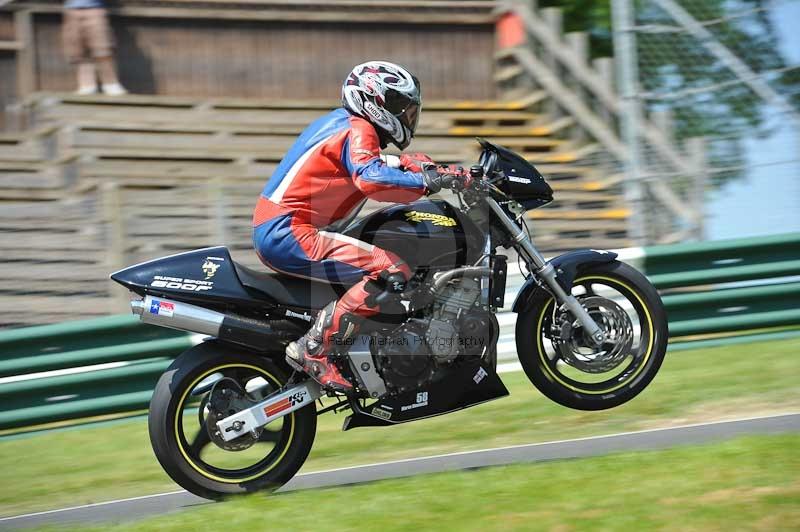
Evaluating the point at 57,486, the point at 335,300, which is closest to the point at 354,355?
the point at 335,300

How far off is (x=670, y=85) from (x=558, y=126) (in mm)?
4896

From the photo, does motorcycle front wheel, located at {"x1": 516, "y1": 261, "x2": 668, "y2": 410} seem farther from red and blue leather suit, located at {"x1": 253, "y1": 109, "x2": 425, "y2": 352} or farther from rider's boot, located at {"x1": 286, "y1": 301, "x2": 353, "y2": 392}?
rider's boot, located at {"x1": 286, "y1": 301, "x2": 353, "y2": 392}

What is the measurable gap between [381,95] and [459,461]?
198 cm

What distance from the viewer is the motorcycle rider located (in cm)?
584

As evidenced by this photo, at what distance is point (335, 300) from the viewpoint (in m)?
5.95

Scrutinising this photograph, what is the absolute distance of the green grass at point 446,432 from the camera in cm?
687

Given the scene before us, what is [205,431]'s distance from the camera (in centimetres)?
586

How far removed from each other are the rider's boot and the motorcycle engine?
0.78 feet

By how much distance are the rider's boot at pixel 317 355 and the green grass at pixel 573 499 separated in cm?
54

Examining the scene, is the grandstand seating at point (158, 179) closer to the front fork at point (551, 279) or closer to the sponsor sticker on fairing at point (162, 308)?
the front fork at point (551, 279)

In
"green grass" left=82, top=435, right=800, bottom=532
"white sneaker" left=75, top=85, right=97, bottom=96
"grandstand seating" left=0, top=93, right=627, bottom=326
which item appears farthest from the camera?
"white sneaker" left=75, top=85, right=97, bottom=96

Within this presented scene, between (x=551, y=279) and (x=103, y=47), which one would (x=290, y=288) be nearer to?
(x=551, y=279)

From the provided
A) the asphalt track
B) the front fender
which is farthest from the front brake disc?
the asphalt track

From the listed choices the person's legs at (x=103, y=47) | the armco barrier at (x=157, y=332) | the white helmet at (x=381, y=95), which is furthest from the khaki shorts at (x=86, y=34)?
the white helmet at (x=381, y=95)
